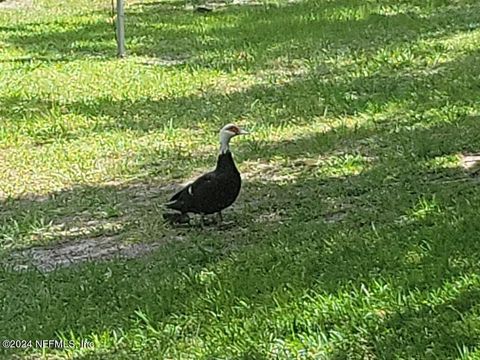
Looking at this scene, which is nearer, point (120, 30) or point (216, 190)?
point (216, 190)

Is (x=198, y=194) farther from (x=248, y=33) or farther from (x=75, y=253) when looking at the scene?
(x=248, y=33)

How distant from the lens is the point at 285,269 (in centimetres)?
466

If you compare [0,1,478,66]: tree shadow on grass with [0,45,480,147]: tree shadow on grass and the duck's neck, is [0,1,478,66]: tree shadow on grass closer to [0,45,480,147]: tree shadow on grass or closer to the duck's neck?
[0,45,480,147]: tree shadow on grass

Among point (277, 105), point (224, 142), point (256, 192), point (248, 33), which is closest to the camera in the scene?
point (224, 142)

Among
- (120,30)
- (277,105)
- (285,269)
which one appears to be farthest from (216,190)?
(120,30)

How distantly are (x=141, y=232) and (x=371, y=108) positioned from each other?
11.4ft

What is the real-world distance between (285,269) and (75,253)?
60.2 inches

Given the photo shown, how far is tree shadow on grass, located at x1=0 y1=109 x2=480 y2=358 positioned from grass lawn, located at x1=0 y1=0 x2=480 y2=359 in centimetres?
1

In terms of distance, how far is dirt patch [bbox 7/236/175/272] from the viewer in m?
5.49

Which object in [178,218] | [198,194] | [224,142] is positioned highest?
[224,142]

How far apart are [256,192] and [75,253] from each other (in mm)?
1417

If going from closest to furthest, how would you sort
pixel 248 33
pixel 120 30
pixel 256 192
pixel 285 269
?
pixel 285 269, pixel 256 192, pixel 120 30, pixel 248 33

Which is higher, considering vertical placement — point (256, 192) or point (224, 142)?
point (224, 142)

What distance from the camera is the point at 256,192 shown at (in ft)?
21.7
